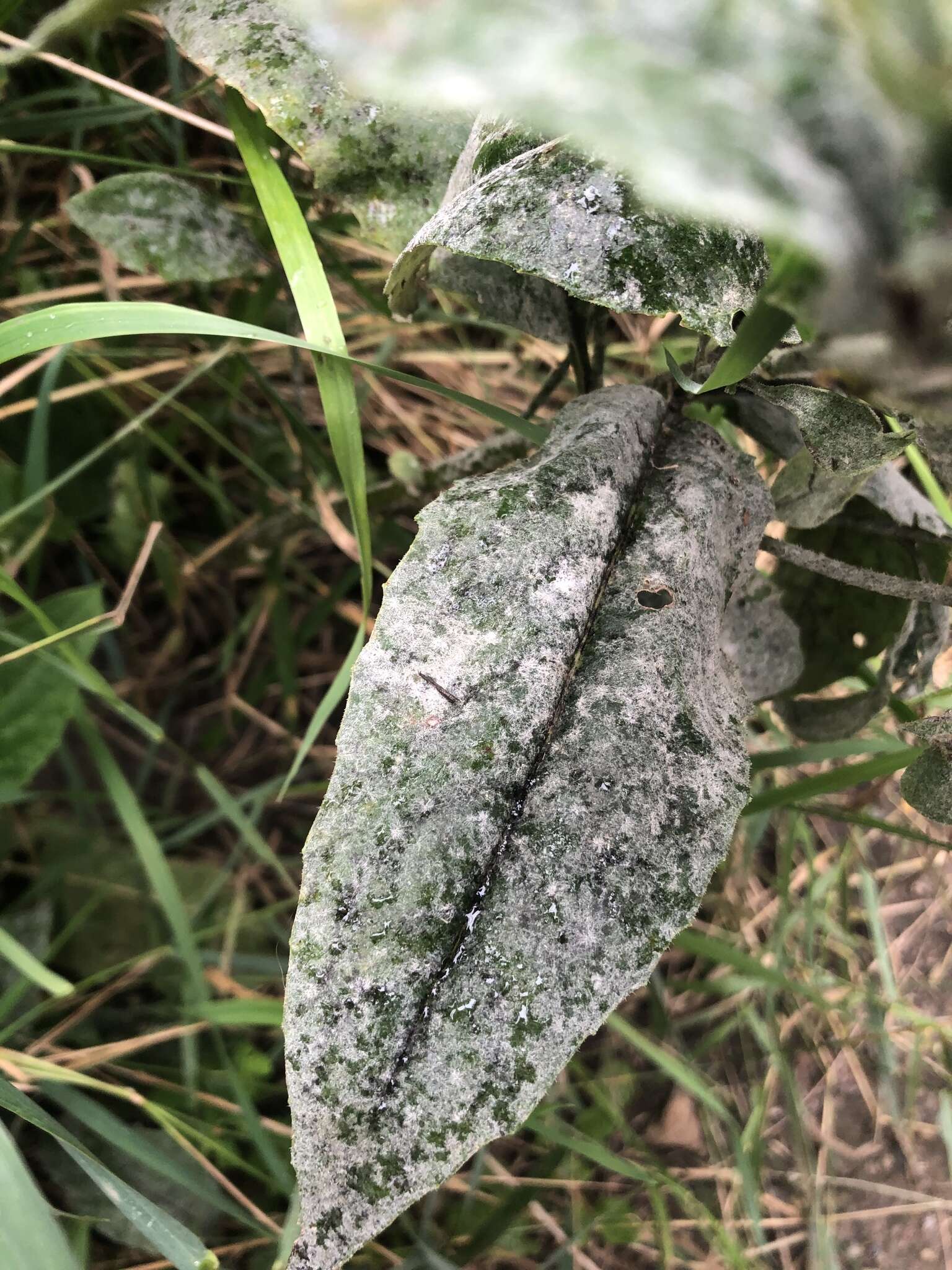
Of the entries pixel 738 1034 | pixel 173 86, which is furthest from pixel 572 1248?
pixel 173 86

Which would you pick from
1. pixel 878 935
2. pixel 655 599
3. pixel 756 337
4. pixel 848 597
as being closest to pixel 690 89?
pixel 756 337

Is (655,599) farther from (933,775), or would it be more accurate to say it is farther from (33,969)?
(33,969)

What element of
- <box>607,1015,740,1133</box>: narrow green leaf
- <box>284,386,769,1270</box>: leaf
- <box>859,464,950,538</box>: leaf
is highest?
<box>859,464,950,538</box>: leaf

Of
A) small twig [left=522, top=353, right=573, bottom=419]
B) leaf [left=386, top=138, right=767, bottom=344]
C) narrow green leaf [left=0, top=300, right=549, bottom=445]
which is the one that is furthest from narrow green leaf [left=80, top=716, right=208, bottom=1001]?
leaf [left=386, top=138, right=767, bottom=344]

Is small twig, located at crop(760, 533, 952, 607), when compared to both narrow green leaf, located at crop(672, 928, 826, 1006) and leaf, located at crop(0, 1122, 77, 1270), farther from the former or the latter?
leaf, located at crop(0, 1122, 77, 1270)

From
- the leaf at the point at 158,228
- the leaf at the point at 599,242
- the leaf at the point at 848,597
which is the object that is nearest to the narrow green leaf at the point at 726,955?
the leaf at the point at 848,597

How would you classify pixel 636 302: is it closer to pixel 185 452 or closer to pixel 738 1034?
pixel 185 452

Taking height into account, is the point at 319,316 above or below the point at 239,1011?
above
